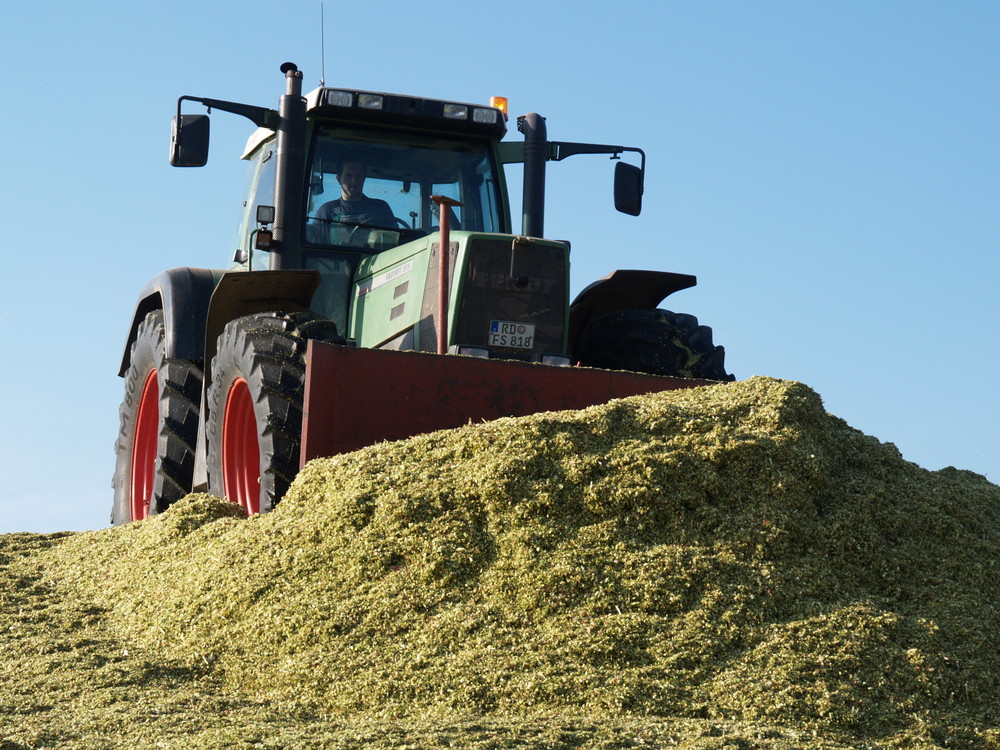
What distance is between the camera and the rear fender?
7.88 metres

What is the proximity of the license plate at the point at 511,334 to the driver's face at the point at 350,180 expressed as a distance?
4.55 feet

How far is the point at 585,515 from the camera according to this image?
17.1 feet

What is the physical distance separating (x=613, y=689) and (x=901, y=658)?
106 centimetres

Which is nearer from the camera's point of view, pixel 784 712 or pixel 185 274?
pixel 784 712

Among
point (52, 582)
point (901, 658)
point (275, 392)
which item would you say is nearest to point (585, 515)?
point (901, 658)

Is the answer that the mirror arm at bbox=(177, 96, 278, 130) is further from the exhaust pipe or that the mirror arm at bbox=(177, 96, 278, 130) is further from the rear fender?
the rear fender

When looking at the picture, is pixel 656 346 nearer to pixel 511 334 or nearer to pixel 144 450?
pixel 511 334

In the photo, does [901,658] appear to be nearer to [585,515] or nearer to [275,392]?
[585,515]

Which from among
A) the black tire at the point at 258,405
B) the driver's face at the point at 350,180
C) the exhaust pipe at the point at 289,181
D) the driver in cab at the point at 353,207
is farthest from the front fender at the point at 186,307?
the driver's face at the point at 350,180

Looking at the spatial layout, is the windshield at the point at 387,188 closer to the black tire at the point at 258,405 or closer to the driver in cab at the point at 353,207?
the driver in cab at the point at 353,207

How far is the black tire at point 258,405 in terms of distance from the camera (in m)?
6.13

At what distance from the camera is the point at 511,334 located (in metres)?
7.00

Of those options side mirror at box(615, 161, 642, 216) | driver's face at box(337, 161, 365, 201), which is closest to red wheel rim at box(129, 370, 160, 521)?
driver's face at box(337, 161, 365, 201)

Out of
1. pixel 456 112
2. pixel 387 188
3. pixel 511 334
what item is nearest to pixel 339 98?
pixel 387 188
